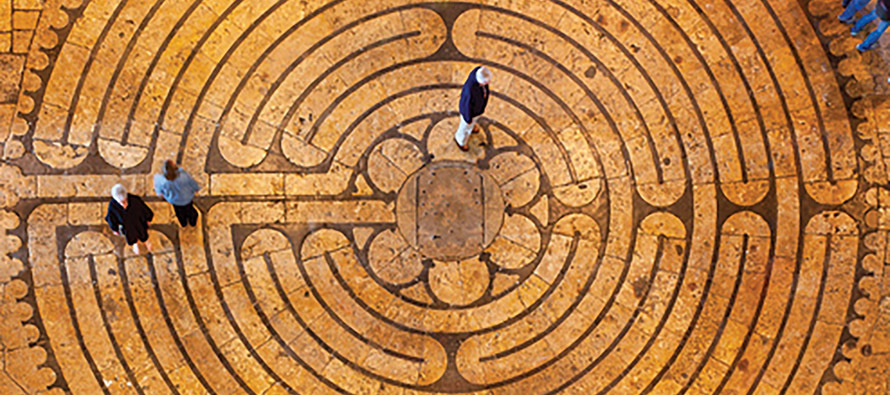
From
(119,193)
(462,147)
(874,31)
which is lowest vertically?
(119,193)

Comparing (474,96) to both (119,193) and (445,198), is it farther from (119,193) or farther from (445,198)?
(119,193)

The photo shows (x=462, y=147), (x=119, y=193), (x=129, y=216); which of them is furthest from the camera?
(x=462, y=147)

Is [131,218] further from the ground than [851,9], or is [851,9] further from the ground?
[851,9]

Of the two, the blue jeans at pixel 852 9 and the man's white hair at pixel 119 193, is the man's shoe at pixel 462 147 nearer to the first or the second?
the man's white hair at pixel 119 193

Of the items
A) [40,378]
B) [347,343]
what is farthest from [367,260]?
[40,378]

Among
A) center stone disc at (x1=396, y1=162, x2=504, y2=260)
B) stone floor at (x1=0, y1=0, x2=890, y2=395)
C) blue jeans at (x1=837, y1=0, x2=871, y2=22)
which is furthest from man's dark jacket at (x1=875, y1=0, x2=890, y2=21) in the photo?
center stone disc at (x1=396, y1=162, x2=504, y2=260)

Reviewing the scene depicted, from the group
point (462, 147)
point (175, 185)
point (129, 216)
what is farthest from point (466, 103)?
point (129, 216)

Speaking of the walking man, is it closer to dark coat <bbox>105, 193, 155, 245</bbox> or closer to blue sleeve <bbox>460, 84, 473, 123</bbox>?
blue sleeve <bbox>460, 84, 473, 123</bbox>
